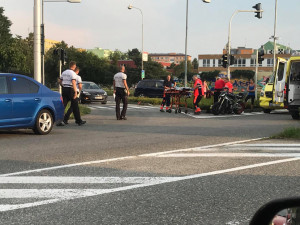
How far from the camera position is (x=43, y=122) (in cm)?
1084

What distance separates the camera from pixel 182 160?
23.1 ft

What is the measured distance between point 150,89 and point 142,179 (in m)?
28.9

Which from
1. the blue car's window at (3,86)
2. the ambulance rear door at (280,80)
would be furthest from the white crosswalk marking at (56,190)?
the ambulance rear door at (280,80)

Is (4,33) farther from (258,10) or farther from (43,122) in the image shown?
(43,122)

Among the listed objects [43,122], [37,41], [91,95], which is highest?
[37,41]

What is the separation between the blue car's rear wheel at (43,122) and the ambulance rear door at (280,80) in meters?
9.79

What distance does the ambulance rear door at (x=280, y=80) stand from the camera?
1723cm

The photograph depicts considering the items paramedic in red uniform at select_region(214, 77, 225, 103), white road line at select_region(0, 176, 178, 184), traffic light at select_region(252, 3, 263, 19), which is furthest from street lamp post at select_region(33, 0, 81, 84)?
traffic light at select_region(252, 3, 263, 19)

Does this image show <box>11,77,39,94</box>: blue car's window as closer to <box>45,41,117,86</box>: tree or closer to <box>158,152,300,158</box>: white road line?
<box>158,152,300,158</box>: white road line

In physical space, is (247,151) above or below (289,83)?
below

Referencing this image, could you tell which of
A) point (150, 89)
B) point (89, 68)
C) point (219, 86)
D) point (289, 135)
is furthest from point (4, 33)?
point (289, 135)

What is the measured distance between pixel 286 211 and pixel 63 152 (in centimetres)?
682

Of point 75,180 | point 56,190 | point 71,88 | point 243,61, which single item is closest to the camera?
point 56,190

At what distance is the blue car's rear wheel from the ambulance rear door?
9789 millimetres
